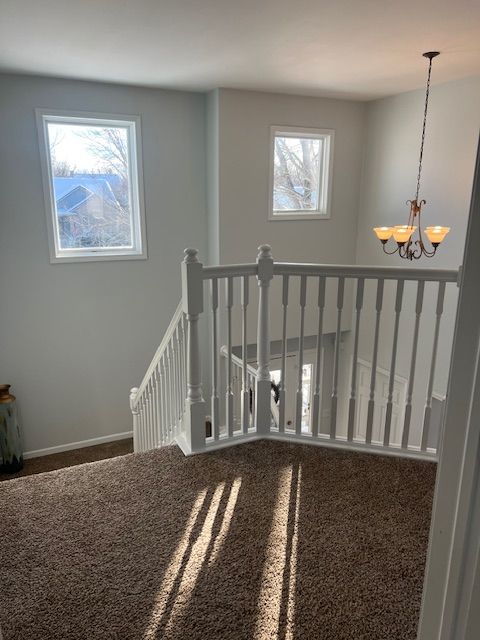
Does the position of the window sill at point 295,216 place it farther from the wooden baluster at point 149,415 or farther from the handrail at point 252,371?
the wooden baluster at point 149,415

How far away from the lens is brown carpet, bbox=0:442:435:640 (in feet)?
5.23

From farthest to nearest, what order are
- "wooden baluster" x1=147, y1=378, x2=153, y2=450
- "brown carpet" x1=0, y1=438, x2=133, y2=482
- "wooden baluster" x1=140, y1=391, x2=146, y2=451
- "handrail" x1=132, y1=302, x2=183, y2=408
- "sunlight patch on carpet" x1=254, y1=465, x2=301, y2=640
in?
1. "brown carpet" x1=0, y1=438, x2=133, y2=482
2. "wooden baluster" x1=140, y1=391, x2=146, y2=451
3. "wooden baluster" x1=147, y1=378, x2=153, y2=450
4. "handrail" x1=132, y1=302, x2=183, y2=408
5. "sunlight patch on carpet" x1=254, y1=465, x2=301, y2=640

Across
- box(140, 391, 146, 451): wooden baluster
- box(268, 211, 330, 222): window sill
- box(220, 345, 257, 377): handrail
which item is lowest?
box(140, 391, 146, 451): wooden baluster

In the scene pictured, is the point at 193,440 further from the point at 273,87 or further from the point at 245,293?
the point at 273,87

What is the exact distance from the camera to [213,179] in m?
5.58

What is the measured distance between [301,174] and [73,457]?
4.53 metres

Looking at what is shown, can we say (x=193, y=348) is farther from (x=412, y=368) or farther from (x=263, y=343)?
(x=412, y=368)

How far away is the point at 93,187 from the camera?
5.34 meters

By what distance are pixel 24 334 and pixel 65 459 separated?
1561 millimetres

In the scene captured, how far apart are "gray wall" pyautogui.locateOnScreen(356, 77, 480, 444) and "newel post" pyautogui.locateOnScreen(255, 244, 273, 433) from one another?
2.85m

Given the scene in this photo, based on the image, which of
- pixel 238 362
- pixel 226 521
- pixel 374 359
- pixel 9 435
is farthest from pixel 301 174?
pixel 226 521

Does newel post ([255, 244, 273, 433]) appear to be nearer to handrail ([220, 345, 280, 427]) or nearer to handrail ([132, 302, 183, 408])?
handrail ([220, 345, 280, 427])

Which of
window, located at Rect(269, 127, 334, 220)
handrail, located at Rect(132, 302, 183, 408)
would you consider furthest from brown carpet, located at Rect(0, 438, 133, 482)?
window, located at Rect(269, 127, 334, 220)

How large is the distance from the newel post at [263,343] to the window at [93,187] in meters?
3.26
